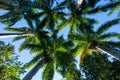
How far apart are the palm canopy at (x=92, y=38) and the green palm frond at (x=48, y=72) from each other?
2700 mm

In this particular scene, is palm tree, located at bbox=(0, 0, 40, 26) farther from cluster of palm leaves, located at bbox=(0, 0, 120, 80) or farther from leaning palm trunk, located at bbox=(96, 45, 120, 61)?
leaning palm trunk, located at bbox=(96, 45, 120, 61)

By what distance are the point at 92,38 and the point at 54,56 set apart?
4.23m

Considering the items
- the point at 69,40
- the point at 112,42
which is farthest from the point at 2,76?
the point at 112,42

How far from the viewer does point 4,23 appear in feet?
88.7

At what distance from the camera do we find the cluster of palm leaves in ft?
77.3

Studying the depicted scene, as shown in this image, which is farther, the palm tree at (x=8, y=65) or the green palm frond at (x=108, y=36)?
the green palm frond at (x=108, y=36)

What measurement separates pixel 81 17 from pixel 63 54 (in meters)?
4.09

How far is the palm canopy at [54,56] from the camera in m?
24.6

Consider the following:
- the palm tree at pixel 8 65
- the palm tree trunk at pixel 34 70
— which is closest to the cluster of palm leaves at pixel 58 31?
the palm tree trunk at pixel 34 70

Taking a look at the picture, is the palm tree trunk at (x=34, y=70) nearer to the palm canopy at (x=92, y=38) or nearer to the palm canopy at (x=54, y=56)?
the palm canopy at (x=54, y=56)

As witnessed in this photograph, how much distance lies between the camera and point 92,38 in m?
23.2

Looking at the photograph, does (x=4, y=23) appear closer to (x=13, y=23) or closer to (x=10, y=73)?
(x=13, y=23)

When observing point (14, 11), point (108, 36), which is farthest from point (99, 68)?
point (14, 11)

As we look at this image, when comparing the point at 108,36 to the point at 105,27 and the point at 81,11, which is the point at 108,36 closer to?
the point at 105,27
